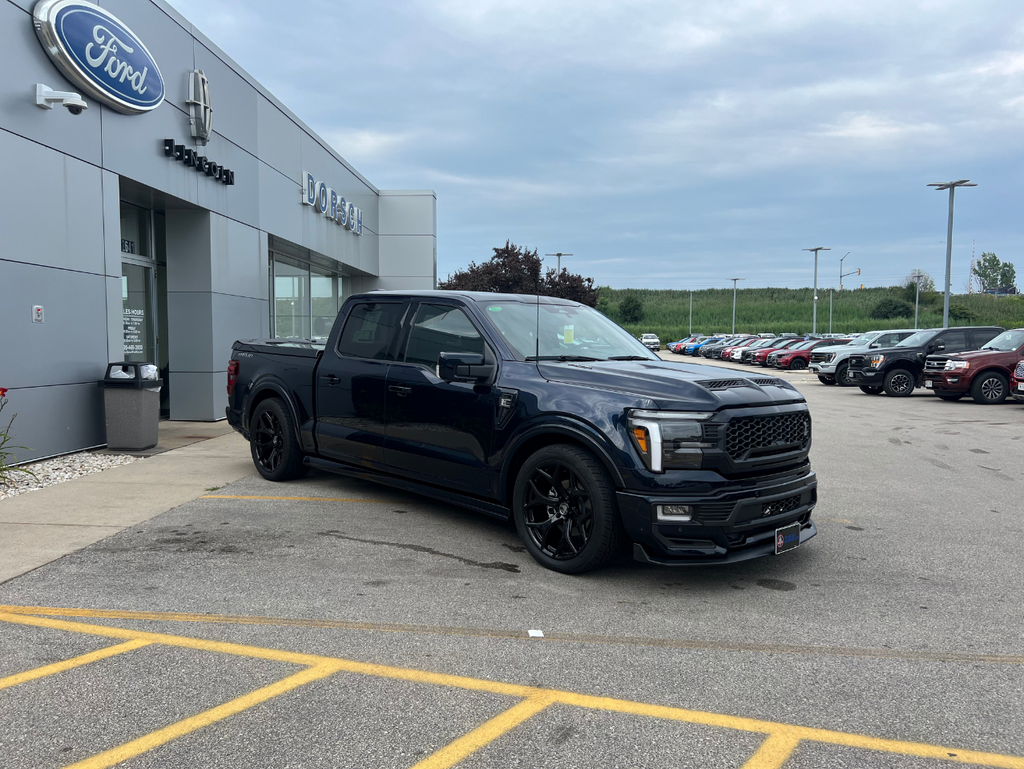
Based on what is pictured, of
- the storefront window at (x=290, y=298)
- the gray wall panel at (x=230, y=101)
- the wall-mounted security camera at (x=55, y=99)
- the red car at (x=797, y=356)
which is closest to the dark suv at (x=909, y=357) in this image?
the storefront window at (x=290, y=298)

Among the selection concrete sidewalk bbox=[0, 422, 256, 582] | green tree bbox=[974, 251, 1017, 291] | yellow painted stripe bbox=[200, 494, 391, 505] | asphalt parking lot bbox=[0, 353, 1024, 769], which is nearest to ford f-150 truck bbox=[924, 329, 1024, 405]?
asphalt parking lot bbox=[0, 353, 1024, 769]

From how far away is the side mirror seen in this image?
210 inches

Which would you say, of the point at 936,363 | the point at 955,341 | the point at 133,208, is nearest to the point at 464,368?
the point at 133,208

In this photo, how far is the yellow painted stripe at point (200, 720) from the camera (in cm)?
283

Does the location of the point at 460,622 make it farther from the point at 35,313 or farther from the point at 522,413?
the point at 35,313

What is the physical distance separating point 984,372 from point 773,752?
58.7ft

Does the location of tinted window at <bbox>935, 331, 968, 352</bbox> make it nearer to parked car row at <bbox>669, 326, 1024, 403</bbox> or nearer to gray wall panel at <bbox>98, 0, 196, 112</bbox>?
parked car row at <bbox>669, 326, 1024, 403</bbox>

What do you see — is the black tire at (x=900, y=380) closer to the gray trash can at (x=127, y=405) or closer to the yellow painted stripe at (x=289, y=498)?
the yellow painted stripe at (x=289, y=498)

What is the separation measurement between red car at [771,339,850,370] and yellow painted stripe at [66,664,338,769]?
36.0 m

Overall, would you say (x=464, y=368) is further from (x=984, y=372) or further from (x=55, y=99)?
(x=984, y=372)

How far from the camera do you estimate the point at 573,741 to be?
3.00m

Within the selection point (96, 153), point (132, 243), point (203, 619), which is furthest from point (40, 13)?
point (203, 619)

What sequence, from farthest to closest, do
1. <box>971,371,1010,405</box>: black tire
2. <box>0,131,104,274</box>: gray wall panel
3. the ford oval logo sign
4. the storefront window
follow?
the storefront window
<box>971,371,1010,405</box>: black tire
the ford oval logo sign
<box>0,131,104,274</box>: gray wall panel

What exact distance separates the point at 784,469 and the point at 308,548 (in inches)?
128
